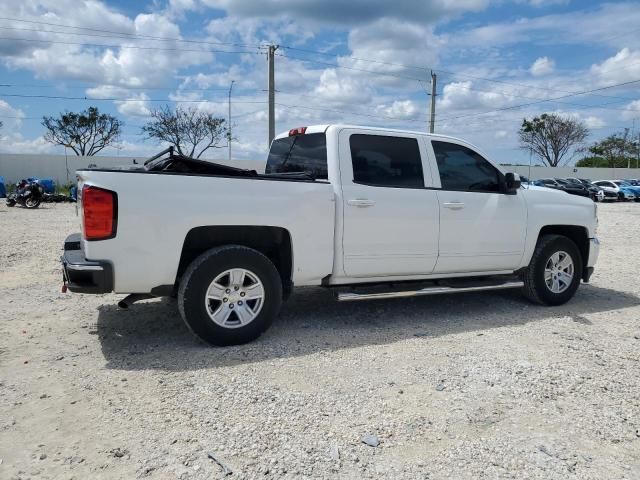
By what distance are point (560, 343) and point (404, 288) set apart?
4.96 feet

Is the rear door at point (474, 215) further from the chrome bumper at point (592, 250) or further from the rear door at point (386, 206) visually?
the chrome bumper at point (592, 250)

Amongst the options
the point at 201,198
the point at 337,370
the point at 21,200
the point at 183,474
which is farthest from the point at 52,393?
the point at 21,200

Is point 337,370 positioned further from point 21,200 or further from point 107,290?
point 21,200

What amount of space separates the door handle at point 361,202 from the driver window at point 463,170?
3.23 feet

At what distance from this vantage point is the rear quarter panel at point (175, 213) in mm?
4066

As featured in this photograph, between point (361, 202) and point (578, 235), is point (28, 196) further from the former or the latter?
point (578, 235)

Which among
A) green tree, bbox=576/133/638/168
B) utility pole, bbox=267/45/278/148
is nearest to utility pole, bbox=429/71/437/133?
utility pole, bbox=267/45/278/148

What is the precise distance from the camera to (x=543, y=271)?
620 centimetres

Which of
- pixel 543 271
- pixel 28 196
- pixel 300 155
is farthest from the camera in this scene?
pixel 28 196

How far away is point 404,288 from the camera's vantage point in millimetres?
5379

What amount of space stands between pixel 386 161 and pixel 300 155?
916 millimetres

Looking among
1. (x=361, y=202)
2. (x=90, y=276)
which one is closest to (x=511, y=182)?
(x=361, y=202)

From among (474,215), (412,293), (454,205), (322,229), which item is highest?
(454,205)

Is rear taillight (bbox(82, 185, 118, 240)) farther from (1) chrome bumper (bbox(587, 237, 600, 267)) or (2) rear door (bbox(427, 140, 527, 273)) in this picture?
(1) chrome bumper (bbox(587, 237, 600, 267))
